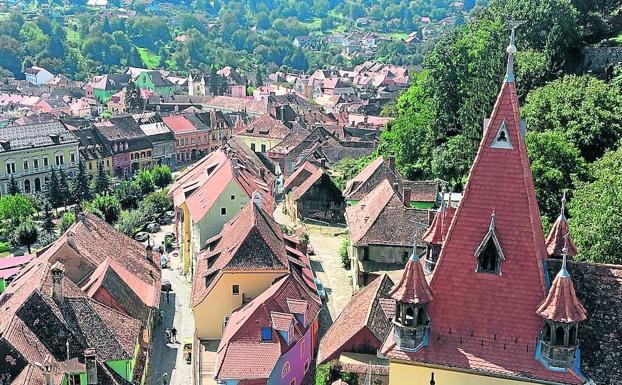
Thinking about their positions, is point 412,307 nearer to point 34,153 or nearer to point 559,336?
point 559,336

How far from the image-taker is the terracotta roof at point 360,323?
37375 millimetres

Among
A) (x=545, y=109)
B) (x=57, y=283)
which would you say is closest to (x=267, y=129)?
(x=545, y=109)

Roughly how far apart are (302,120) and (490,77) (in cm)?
6526

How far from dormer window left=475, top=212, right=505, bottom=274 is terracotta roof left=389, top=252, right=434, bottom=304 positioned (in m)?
1.83

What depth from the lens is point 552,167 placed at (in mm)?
47938

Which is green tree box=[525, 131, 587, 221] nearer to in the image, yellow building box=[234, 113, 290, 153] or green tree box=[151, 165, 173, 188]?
green tree box=[151, 165, 173, 188]

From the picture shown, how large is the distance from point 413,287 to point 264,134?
93.7 meters

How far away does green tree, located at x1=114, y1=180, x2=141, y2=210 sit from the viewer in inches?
3528

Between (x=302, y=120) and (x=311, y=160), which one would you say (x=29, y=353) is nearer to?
(x=311, y=160)

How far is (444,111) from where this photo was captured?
73.1 metres

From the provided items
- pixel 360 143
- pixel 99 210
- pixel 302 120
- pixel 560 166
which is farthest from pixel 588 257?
pixel 302 120

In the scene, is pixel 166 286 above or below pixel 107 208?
below

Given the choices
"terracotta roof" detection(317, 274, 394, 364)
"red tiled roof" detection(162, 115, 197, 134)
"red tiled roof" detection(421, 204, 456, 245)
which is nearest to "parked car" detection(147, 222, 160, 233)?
"terracotta roof" detection(317, 274, 394, 364)

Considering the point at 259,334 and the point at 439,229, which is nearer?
the point at 439,229
